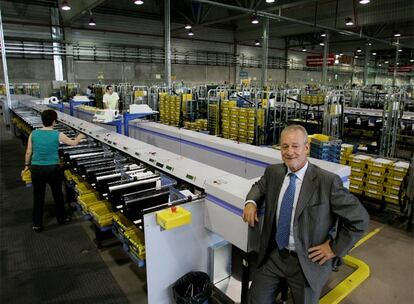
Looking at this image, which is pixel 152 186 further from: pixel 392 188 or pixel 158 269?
pixel 392 188

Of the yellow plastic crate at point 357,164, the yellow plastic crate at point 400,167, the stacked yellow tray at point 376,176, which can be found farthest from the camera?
the yellow plastic crate at point 357,164

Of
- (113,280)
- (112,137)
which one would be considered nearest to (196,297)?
(113,280)

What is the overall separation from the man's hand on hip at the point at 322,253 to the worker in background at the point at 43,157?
11.1 ft

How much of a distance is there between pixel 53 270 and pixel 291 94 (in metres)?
9.99

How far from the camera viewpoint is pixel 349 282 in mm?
3057

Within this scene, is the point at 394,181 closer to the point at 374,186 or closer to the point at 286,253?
the point at 374,186

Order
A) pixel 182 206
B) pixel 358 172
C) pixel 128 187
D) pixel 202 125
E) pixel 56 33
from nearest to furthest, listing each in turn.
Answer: pixel 182 206, pixel 128 187, pixel 358 172, pixel 202 125, pixel 56 33

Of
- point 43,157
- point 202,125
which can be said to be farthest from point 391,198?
point 202,125

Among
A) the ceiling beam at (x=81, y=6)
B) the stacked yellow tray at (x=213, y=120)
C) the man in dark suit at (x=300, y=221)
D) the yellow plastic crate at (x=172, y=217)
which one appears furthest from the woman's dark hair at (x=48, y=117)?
the ceiling beam at (x=81, y=6)

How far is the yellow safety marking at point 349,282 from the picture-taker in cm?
280

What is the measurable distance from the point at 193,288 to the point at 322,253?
1.12m

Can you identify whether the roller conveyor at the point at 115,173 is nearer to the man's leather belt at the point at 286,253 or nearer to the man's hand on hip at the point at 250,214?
the man's hand on hip at the point at 250,214

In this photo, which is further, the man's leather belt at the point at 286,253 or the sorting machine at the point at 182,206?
the sorting machine at the point at 182,206

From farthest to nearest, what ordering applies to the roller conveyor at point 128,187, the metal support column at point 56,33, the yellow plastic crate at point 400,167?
the metal support column at point 56,33
the yellow plastic crate at point 400,167
the roller conveyor at point 128,187
